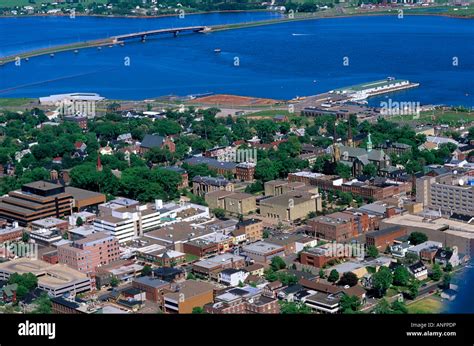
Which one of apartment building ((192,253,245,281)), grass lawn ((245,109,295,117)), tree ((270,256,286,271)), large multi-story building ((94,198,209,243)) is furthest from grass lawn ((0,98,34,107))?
tree ((270,256,286,271))

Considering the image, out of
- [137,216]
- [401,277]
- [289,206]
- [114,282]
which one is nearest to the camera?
[401,277]

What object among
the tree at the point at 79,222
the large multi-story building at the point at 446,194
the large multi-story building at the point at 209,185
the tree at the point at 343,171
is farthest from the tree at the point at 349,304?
the tree at the point at 343,171

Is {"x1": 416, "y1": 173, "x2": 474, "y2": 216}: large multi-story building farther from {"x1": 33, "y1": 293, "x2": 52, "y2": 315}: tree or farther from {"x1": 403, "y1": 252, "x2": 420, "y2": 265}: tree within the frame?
{"x1": 33, "y1": 293, "x2": 52, "y2": 315}: tree

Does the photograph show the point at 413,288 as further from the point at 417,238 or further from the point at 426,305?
the point at 417,238

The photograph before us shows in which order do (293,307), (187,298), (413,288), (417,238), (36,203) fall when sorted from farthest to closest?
1. (36,203)
2. (417,238)
3. (413,288)
4. (187,298)
5. (293,307)

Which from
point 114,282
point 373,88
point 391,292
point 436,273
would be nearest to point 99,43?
point 373,88
